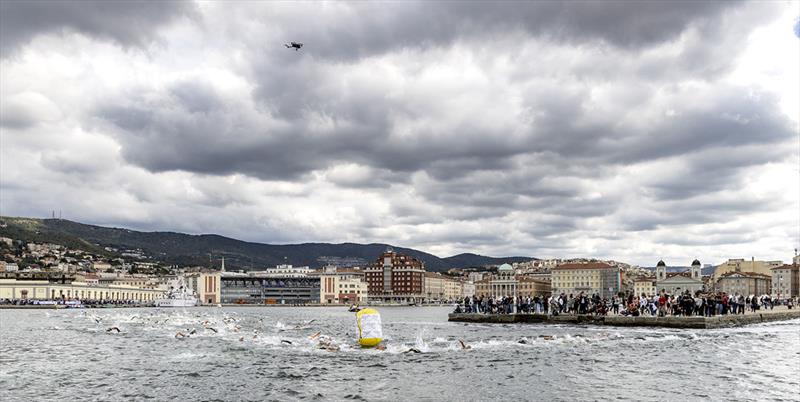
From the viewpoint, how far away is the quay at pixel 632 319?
5244 cm

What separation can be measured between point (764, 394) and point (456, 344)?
17767 mm

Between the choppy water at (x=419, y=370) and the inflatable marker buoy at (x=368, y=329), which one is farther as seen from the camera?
the inflatable marker buoy at (x=368, y=329)

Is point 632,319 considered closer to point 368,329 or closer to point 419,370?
point 368,329

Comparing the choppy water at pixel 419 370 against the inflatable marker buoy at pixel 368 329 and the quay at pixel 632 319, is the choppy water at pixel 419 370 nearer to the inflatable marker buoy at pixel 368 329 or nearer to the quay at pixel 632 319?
the inflatable marker buoy at pixel 368 329

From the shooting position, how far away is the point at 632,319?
5512cm

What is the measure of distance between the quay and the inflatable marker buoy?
2481cm

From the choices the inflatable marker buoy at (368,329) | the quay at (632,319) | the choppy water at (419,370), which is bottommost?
the quay at (632,319)

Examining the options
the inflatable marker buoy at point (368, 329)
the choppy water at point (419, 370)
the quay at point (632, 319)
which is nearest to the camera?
the choppy water at point (419, 370)

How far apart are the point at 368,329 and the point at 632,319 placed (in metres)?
25.7

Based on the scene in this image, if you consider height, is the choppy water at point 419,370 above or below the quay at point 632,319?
above

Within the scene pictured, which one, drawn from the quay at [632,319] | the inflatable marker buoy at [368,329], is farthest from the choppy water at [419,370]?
the quay at [632,319]

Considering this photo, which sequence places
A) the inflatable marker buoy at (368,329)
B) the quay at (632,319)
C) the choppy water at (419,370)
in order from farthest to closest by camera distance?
the quay at (632,319) → the inflatable marker buoy at (368,329) → the choppy water at (419,370)

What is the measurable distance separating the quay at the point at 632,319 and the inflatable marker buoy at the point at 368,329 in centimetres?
2481

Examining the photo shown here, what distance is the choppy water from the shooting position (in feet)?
77.2
